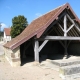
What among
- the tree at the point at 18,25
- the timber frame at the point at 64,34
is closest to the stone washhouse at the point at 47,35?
the timber frame at the point at 64,34

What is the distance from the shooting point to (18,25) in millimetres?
32750

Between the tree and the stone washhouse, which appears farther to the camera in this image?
the tree

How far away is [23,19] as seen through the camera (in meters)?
33.9

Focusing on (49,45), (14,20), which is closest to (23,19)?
(14,20)

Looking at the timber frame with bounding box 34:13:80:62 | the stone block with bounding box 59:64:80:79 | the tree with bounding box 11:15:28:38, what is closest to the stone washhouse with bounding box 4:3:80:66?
the timber frame with bounding box 34:13:80:62

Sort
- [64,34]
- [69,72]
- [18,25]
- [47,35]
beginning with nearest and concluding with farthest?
[69,72], [64,34], [47,35], [18,25]

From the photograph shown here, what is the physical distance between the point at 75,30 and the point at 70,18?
64.7 inches

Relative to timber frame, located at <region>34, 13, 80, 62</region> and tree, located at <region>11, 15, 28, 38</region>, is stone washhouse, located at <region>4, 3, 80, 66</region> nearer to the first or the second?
timber frame, located at <region>34, 13, 80, 62</region>

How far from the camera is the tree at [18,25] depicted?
1281 inches

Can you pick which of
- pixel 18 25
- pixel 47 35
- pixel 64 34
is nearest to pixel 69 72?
pixel 64 34

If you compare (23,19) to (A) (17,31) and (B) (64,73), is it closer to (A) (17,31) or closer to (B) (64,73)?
(A) (17,31)

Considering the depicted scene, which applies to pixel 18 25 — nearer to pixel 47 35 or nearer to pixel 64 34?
pixel 47 35

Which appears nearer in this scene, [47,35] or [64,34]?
[64,34]

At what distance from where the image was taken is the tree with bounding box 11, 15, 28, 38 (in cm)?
3255
